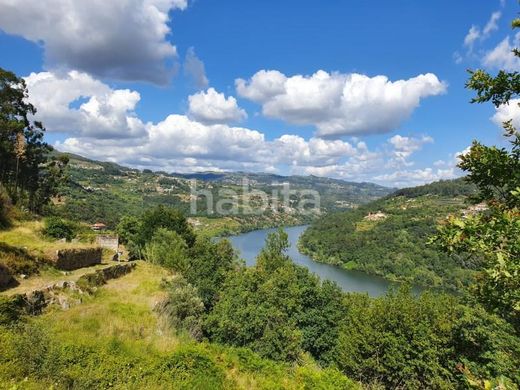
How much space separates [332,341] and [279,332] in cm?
955

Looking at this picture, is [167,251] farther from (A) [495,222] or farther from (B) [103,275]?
(A) [495,222]

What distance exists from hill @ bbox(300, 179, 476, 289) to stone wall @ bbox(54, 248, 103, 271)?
63.9m

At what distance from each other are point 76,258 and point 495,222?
21615 millimetres

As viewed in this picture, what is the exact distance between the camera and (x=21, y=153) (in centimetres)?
3133

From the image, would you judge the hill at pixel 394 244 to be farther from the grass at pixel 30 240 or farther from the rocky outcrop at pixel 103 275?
the grass at pixel 30 240

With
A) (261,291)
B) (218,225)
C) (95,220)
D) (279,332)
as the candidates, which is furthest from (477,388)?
(218,225)

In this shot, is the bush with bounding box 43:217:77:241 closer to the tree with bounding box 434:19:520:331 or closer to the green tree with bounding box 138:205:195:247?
the green tree with bounding box 138:205:195:247

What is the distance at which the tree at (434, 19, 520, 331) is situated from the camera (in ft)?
12.9

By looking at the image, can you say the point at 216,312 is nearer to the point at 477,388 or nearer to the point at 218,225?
the point at 477,388

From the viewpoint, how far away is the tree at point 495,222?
12.9 ft

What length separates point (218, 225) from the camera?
19588cm

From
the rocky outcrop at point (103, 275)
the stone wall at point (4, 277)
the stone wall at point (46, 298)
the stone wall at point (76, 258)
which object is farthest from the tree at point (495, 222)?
the stone wall at point (76, 258)

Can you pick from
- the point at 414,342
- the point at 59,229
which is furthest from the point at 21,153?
the point at 414,342

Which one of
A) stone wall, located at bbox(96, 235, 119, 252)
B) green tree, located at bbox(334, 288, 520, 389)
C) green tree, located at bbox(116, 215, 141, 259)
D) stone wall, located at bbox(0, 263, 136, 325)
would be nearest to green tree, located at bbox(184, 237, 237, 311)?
stone wall, located at bbox(96, 235, 119, 252)
